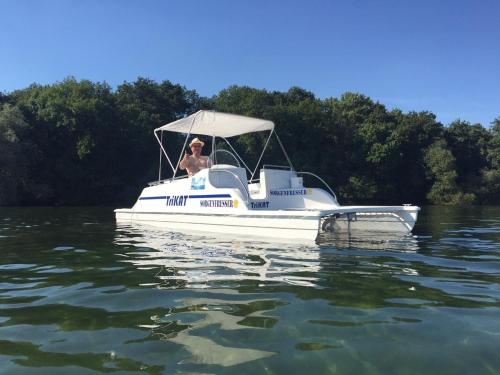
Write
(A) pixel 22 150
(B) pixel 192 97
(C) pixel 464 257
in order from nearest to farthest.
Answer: (C) pixel 464 257, (A) pixel 22 150, (B) pixel 192 97

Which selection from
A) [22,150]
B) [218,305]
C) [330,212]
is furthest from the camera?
[22,150]

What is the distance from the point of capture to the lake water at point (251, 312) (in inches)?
130

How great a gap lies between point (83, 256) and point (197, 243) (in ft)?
7.56

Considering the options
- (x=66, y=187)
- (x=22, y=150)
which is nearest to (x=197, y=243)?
(x=22, y=150)

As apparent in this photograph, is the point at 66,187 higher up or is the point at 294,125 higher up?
the point at 294,125

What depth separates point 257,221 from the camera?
1028 cm

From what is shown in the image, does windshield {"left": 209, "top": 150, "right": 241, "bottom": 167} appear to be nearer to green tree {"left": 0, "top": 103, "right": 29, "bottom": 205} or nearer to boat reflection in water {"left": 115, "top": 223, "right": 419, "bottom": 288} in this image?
boat reflection in water {"left": 115, "top": 223, "right": 419, "bottom": 288}

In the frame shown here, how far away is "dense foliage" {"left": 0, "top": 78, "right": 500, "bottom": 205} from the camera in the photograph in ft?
132

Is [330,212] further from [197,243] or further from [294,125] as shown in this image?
[294,125]

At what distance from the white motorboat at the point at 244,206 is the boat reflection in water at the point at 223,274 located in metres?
0.56

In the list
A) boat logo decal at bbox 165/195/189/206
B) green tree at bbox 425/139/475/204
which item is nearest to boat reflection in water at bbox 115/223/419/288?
boat logo decal at bbox 165/195/189/206

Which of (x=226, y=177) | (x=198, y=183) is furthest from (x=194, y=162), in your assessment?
(x=226, y=177)

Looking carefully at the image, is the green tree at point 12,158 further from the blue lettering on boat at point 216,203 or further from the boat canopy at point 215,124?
the blue lettering on boat at point 216,203

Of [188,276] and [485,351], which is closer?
[485,351]
